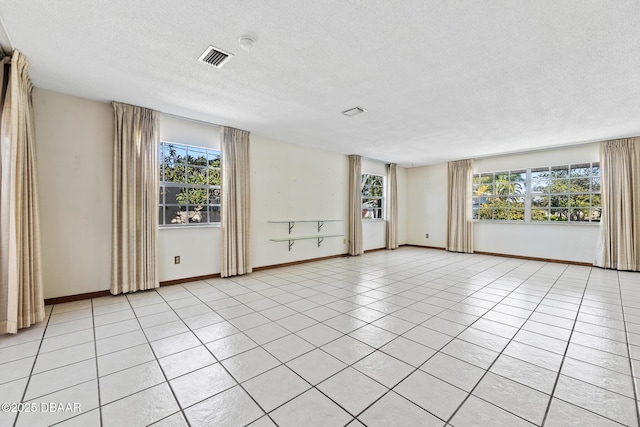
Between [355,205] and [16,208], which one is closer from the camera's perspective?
[16,208]

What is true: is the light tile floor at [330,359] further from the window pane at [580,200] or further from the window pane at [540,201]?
the window pane at [540,201]

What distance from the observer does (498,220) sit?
694cm

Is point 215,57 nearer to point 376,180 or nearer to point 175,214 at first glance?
point 175,214

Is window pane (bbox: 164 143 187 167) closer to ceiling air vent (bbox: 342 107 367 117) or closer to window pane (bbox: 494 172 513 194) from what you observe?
ceiling air vent (bbox: 342 107 367 117)

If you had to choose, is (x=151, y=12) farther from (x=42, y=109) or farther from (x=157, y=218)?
(x=157, y=218)

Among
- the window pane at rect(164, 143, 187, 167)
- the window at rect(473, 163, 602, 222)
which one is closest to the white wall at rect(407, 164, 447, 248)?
the window at rect(473, 163, 602, 222)

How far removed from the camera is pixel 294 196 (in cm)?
577

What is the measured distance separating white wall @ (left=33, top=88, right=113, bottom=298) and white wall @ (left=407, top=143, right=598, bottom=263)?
773 centimetres

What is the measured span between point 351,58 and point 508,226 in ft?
20.9

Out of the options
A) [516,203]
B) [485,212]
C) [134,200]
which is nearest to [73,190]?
[134,200]

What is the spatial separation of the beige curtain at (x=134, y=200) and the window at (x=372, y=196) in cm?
517

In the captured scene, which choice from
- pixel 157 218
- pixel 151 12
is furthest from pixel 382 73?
pixel 157 218

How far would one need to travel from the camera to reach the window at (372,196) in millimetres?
7648

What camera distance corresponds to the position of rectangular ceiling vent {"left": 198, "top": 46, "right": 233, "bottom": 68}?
7.95ft
